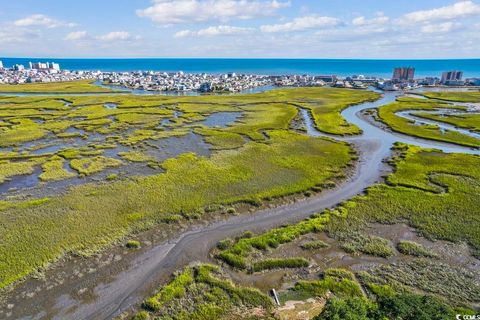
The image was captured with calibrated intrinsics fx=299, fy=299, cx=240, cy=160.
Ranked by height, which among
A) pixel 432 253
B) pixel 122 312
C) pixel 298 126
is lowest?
pixel 122 312

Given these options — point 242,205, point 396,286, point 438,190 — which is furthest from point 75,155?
point 438,190

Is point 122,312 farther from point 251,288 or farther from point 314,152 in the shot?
point 314,152

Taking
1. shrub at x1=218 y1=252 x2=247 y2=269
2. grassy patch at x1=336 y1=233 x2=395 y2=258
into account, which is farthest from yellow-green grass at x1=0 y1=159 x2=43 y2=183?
grassy patch at x1=336 y1=233 x2=395 y2=258

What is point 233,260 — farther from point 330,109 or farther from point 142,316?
point 330,109

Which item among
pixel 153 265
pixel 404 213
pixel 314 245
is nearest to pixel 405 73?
pixel 404 213

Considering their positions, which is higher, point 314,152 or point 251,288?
point 314,152
